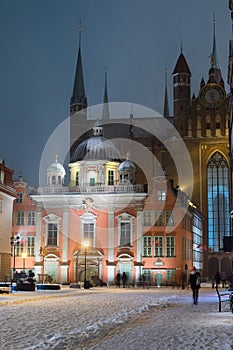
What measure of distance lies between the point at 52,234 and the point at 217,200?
2417 centimetres

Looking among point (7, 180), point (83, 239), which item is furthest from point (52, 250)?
point (7, 180)

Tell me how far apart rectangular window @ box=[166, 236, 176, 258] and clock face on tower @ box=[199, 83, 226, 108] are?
2634 cm

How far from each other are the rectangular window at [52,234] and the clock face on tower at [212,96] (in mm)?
27941

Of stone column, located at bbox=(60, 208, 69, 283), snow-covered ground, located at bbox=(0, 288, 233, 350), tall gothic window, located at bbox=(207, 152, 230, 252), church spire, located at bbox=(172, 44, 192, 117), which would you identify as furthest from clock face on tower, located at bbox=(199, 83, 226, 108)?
snow-covered ground, located at bbox=(0, 288, 233, 350)

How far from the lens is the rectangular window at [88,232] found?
50.9 metres

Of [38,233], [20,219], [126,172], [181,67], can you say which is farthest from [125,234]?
[181,67]

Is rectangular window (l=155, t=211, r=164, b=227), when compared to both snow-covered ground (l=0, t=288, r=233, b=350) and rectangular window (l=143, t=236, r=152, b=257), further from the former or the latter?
snow-covered ground (l=0, t=288, r=233, b=350)

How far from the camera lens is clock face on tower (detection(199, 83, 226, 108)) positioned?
70812mm

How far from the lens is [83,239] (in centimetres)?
5097

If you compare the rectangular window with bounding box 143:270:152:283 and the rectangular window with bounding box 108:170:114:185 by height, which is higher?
the rectangular window with bounding box 108:170:114:185

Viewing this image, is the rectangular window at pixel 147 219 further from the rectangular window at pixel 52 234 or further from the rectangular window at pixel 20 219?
the rectangular window at pixel 20 219

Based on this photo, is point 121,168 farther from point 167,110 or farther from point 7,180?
point 167,110

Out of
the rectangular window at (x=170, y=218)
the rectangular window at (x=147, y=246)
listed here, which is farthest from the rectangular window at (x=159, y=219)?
the rectangular window at (x=147, y=246)

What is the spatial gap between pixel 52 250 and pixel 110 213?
5955mm
